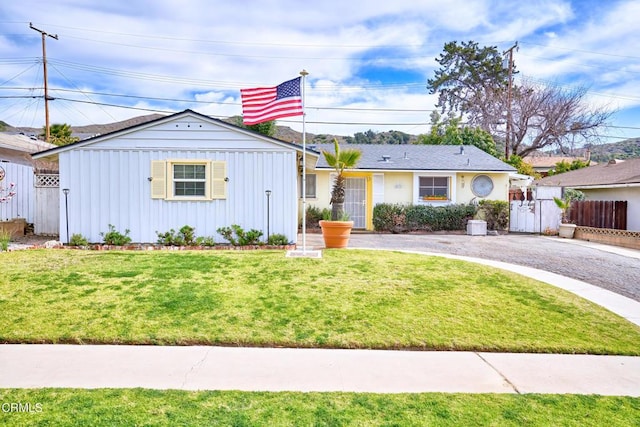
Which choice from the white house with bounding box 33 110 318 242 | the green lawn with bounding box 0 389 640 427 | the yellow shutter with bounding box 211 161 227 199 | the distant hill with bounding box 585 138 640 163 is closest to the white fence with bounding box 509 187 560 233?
the white house with bounding box 33 110 318 242

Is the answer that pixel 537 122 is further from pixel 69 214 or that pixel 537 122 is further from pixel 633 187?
pixel 69 214

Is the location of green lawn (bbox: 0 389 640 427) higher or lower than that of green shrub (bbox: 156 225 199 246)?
lower

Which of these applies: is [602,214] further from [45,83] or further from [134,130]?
[45,83]

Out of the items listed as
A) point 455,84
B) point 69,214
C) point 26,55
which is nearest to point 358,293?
point 69,214

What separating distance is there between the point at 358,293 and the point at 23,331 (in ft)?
14.8

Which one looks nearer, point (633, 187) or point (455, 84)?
point (633, 187)

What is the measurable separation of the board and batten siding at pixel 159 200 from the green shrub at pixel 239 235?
165 millimetres

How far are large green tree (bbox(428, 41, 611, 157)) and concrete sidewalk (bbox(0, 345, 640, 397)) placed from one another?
25791 mm

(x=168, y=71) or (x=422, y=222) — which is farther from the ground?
(x=168, y=71)

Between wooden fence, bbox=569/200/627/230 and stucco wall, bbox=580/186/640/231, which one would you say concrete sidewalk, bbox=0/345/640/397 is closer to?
wooden fence, bbox=569/200/627/230

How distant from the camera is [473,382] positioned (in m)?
3.85

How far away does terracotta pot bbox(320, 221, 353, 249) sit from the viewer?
33.6 ft

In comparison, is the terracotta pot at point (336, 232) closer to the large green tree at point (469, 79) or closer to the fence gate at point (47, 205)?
the fence gate at point (47, 205)

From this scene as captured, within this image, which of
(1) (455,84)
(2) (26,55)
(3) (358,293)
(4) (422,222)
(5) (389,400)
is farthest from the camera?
(1) (455,84)
